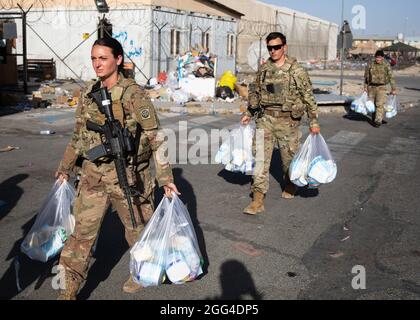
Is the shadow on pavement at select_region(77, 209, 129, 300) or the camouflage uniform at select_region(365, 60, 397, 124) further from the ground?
the camouflage uniform at select_region(365, 60, 397, 124)

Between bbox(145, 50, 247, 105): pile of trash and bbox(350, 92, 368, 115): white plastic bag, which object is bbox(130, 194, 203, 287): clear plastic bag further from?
bbox(145, 50, 247, 105): pile of trash

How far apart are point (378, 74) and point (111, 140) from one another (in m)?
8.92

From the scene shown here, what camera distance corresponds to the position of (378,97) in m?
10.8

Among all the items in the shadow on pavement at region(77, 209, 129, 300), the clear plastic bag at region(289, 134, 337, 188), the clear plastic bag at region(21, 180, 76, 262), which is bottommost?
the shadow on pavement at region(77, 209, 129, 300)

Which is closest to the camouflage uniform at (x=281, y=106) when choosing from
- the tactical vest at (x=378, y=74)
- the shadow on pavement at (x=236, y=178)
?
the shadow on pavement at (x=236, y=178)

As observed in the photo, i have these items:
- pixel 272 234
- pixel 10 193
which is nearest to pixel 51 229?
pixel 272 234

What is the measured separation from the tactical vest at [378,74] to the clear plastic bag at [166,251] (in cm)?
861

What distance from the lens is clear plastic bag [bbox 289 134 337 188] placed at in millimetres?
4883

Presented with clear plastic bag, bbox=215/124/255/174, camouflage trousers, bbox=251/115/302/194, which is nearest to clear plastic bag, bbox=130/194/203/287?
camouflage trousers, bbox=251/115/302/194

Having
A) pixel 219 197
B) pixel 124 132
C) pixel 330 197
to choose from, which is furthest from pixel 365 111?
pixel 124 132

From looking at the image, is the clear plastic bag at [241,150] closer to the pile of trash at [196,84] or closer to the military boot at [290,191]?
the military boot at [290,191]

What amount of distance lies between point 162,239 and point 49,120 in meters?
8.26

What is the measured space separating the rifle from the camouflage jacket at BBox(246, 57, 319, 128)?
2.36 meters

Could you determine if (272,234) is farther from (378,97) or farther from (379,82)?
(378,97)
